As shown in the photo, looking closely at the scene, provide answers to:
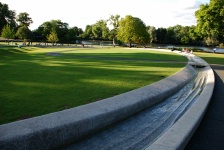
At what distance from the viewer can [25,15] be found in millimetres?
110812

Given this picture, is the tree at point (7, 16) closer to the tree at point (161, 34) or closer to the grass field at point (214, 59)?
the tree at point (161, 34)

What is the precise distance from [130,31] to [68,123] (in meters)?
65.7

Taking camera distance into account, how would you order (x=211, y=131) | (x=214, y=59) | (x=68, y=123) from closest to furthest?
(x=68, y=123) → (x=211, y=131) → (x=214, y=59)

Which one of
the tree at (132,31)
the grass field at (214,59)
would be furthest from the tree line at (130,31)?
the grass field at (214,59)

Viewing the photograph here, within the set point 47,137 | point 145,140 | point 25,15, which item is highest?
point 25,15

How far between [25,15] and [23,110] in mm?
115765

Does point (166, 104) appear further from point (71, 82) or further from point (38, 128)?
point (38, 128)

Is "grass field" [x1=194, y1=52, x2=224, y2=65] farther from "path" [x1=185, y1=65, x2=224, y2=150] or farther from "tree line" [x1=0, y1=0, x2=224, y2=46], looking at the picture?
"path" [x1=185, y1=65, x2=224, y2=150]

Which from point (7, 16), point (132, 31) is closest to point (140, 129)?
point (132, 31)

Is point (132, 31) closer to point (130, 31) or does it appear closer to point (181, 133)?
point (130, 31)

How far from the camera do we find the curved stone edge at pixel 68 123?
5.12m

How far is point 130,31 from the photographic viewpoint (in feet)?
228

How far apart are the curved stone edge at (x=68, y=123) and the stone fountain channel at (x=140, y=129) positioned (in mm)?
238

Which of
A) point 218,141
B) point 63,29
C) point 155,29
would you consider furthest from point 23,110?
point 155,29
